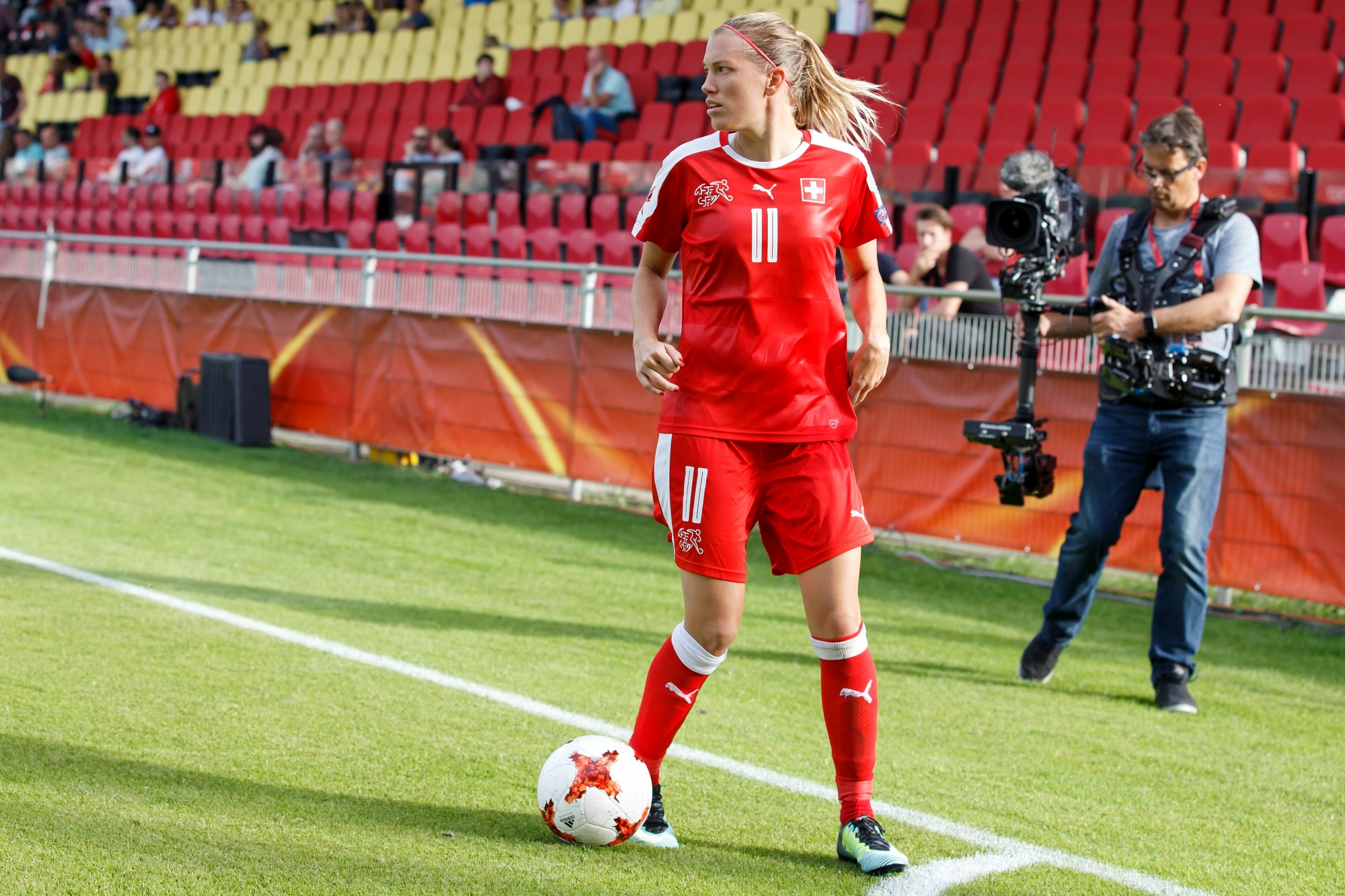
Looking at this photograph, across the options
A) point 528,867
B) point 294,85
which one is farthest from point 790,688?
point 294,85

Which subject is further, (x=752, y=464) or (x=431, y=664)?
(x=431, y=664)

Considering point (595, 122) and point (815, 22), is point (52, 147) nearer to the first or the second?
point (595, 122)

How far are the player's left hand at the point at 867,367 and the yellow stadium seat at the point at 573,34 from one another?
677 inches

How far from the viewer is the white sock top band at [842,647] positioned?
3.47 m

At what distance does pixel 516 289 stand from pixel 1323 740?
7.07m

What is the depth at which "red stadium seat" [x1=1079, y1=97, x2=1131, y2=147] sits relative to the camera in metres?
12.7

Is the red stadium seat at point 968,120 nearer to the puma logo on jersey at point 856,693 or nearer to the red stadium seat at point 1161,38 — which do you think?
the red stadium seat at point 1161,38

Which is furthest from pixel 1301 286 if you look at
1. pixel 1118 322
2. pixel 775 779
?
pixel 775 779

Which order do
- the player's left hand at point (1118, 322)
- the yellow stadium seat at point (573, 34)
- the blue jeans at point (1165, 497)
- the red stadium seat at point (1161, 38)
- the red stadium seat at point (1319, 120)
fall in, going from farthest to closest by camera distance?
1. the yellow stadium seat at point (573, 34)
2. the red stadium seat at point (1161, 38)
3. the red stadium seat at point (1319, 120)
4. the blue jeans at point (1165, 497)
5. the player's left hand at point (1118, 322)

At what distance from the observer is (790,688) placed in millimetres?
5316

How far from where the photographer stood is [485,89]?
19.0 m

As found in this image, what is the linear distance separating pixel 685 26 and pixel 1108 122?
289 inches

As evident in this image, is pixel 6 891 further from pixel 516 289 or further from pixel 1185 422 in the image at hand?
pixel 516 289

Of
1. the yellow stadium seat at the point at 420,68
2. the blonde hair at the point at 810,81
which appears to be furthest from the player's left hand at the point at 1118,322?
the yellow stadium seat at the point at 420,68
